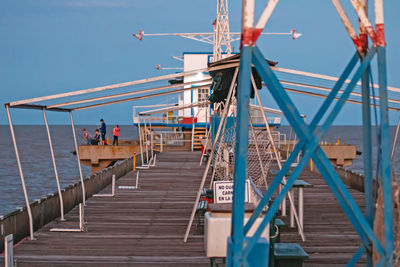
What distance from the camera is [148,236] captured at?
9844mm

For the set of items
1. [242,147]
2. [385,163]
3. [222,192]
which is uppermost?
[242,147]

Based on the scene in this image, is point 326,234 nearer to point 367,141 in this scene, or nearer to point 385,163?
point 367,141

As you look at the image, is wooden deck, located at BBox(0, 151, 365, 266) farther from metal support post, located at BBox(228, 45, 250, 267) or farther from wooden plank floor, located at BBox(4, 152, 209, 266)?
metal support post, located at BBox(228, 45, 250, 267)

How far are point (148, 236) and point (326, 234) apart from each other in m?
3.27

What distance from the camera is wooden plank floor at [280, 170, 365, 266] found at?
8352 millimetres

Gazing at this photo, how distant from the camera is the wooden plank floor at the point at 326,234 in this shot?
8352mm

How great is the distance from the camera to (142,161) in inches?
938

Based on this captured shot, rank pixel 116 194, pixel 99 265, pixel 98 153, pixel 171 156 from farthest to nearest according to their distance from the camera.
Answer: pixel 98 153 → pixel 171 156 → pixel 116 194 → pixel 99 265

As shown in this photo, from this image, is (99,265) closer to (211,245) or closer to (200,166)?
(211,245)

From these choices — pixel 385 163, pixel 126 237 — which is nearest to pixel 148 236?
pixel 126 237

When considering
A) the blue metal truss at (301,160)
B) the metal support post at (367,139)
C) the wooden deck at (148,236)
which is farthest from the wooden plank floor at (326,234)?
the blue metal truss at (301,160)

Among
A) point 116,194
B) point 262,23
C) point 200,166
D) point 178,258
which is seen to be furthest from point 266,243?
point 200,166

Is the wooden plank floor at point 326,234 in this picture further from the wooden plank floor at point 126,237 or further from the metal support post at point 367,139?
the metal support post at point 367,139

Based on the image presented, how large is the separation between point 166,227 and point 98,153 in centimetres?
2402
